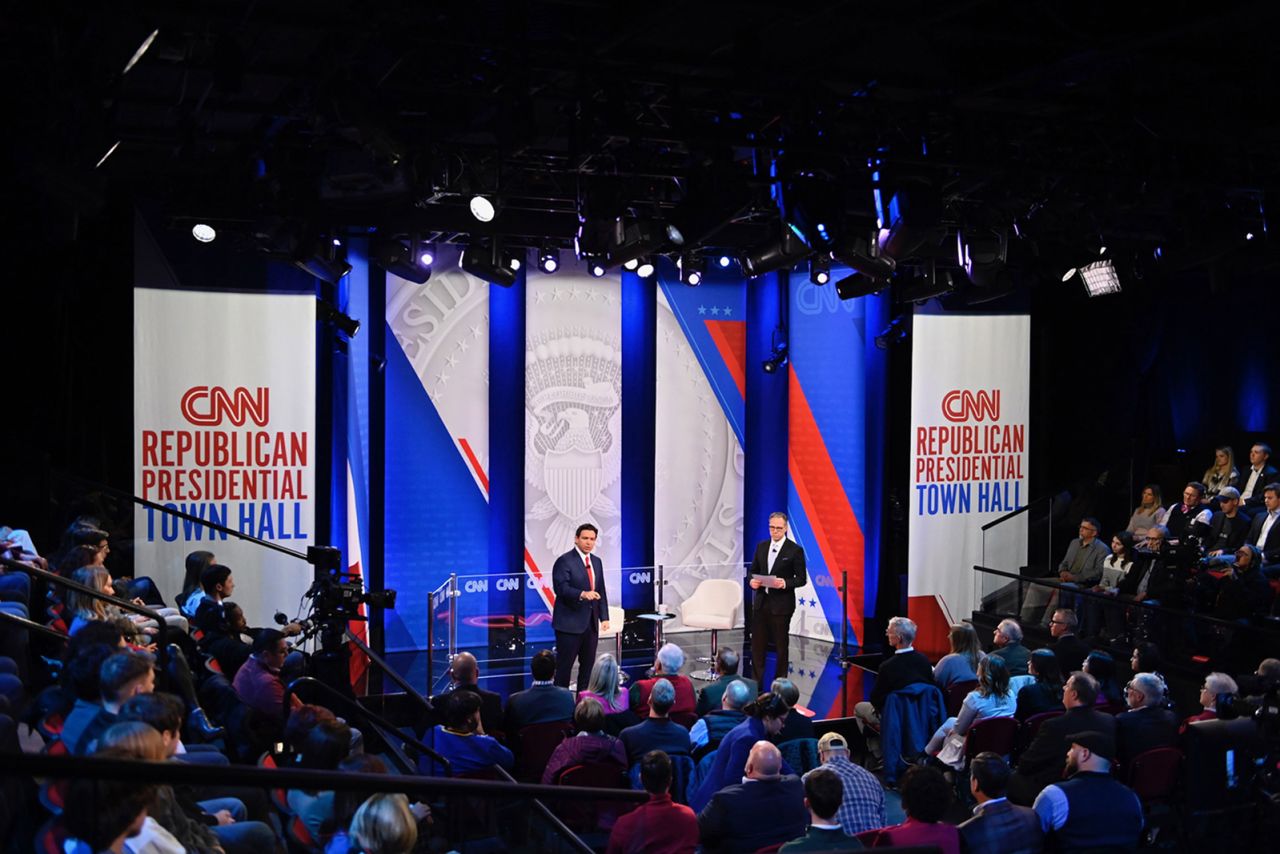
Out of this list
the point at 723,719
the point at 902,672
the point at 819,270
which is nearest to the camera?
the point at 723,719

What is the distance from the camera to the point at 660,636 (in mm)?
11484

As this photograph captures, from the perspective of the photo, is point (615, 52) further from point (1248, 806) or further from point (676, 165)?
point (1248, 806)

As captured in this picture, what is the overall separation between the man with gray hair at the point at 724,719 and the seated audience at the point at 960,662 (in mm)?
1910

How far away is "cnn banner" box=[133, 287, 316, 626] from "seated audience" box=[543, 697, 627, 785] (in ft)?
16.4

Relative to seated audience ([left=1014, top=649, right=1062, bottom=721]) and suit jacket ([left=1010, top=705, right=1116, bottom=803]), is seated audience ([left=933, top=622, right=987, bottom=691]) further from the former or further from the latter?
suit jacket ([left=1010, top=705, right=1116, bottom=803])

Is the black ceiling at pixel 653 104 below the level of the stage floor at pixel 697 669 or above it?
above

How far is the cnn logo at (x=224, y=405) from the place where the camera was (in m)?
10.8

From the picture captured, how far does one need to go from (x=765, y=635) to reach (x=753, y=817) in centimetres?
559

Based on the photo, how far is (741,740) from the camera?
6230mm

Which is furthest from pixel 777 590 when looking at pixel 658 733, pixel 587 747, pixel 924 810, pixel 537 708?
pixel 924 810

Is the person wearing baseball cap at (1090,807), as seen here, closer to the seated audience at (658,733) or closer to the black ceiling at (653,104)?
the seated audience at (658,733)

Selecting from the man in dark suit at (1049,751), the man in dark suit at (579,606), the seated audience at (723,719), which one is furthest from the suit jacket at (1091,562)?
the seated audience at (723,719)

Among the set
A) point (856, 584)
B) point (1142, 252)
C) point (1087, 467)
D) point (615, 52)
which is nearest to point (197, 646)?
point (615, 52)

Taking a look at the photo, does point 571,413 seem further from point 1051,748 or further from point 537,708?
point 1051,748
